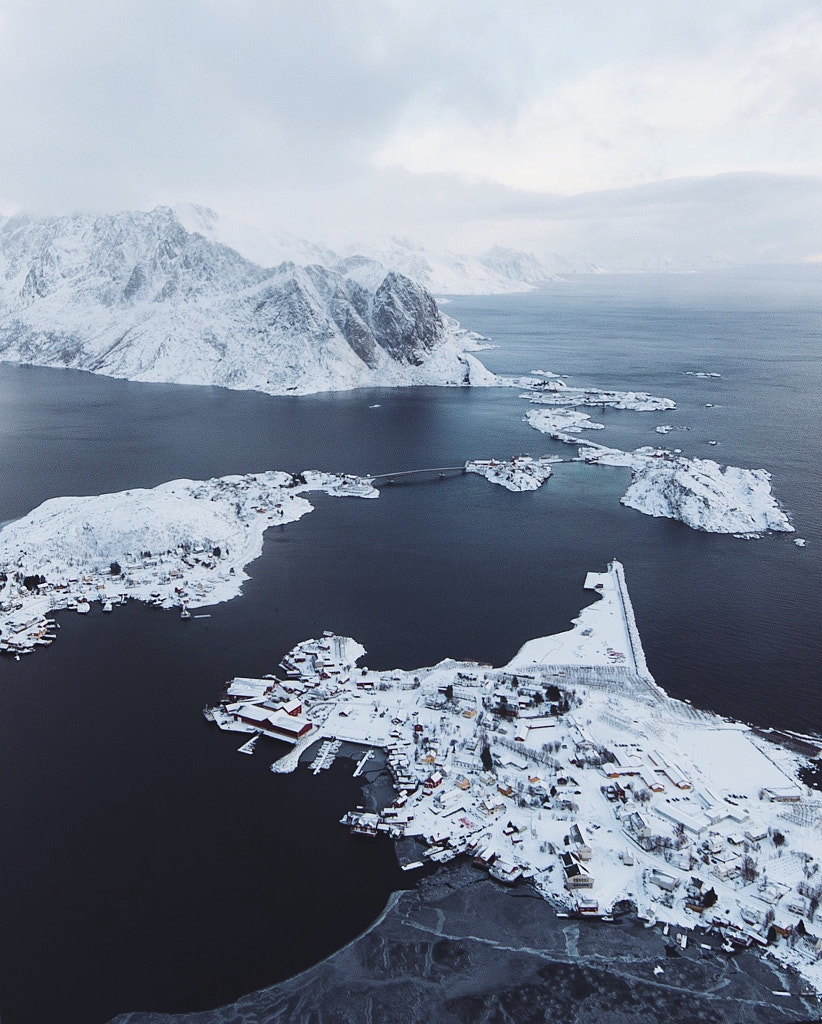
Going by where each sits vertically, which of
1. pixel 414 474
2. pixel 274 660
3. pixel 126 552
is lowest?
pixel 274 660

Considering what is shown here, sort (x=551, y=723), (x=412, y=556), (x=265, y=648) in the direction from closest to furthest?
(x=551, y=723), (x=265, y=648), (x=412, y=556)

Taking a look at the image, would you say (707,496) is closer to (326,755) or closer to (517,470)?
(517,470)

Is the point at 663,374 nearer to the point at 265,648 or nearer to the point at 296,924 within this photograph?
the point at 265,648

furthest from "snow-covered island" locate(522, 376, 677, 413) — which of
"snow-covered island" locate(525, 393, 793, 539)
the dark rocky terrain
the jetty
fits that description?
the dark rocky terrain

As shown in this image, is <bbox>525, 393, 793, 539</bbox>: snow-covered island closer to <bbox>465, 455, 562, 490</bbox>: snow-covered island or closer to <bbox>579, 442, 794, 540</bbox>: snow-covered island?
<bbox>579, 442, 794, 540</bbox>: snow-covered island

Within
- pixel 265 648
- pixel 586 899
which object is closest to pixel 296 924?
pixel 586 899

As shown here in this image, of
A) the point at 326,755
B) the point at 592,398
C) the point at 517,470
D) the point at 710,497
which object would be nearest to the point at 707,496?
the point at 710,497

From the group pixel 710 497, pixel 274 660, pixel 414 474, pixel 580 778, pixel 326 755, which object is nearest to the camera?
pixel 580 778
